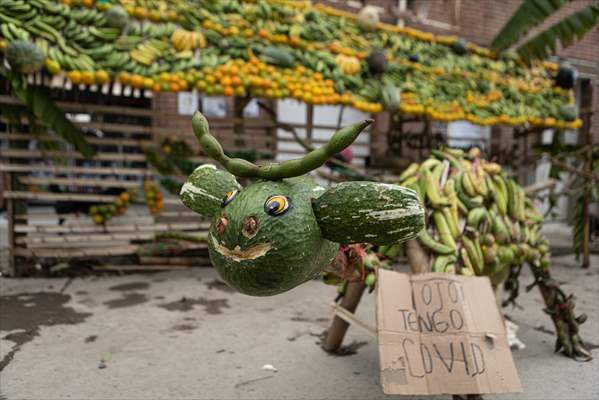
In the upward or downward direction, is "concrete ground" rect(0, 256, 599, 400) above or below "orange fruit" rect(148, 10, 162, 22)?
below

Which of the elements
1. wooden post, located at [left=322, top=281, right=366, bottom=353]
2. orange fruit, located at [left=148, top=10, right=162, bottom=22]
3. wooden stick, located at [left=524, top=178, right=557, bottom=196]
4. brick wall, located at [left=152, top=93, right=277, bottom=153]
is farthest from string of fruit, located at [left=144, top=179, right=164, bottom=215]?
wooden stick, located at [left=524, top=178, right=557, bottom=196]

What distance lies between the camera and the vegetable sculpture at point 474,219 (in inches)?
104

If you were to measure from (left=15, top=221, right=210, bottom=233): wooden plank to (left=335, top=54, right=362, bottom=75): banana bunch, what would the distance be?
2947mm

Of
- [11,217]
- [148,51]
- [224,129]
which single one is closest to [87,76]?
[148,51]

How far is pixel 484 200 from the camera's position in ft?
9.61

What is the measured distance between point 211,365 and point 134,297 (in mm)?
2235

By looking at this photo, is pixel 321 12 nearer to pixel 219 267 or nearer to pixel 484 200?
pixel 484 200

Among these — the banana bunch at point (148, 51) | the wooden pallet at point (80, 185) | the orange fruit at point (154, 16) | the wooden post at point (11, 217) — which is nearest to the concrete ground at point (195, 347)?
the wooden post at point (11, 217)

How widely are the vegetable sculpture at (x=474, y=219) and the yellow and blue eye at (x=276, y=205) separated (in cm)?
155

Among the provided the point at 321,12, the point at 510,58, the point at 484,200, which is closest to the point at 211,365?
the point at 484,200

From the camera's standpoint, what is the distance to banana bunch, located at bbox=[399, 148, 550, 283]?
2.64 m

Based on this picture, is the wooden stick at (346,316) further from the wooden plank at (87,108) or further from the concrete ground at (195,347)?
the wooden plank at (87,108)

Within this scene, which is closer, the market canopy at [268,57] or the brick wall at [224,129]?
the market canopy at [268,57]

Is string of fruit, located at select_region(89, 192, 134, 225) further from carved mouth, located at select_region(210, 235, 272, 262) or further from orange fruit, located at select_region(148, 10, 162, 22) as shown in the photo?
carved mouth, located at select_region(210, 235, 272, 262)
